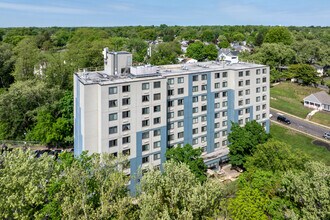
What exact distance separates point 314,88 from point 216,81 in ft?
203

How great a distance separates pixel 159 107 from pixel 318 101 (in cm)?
5878

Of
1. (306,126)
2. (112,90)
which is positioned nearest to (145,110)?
(112,90)

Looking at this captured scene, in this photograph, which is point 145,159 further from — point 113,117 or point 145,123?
point 113,117

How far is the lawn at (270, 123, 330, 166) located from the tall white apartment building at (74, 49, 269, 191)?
27.3 ft

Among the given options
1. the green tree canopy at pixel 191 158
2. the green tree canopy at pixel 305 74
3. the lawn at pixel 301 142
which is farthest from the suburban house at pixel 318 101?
the green tree canopy at pixel 191 158

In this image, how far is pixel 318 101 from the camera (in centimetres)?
8612

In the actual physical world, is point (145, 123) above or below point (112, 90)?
below

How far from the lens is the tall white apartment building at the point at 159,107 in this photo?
41469 millimetres

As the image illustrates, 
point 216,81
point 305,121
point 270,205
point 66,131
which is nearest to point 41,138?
point 66,131

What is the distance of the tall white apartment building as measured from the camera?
41.5 meters

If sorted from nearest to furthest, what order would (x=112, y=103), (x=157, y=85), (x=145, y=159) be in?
(x=112, y=103) < (x=145, y=159) < (x=157, y=85)

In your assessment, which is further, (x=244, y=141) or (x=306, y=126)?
(x=306, y=126)

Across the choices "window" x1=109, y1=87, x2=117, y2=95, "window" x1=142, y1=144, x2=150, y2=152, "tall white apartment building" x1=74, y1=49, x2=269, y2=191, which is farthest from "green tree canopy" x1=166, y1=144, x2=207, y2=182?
"window" x1=109, y1=87, x2=117, y2=95

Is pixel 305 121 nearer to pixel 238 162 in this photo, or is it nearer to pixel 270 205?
pixel 238 162
